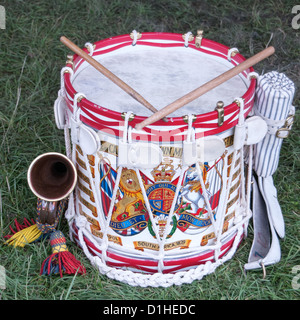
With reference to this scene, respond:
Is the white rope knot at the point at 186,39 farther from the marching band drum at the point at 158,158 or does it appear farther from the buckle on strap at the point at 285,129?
the buckle on strap at the point at 285,129

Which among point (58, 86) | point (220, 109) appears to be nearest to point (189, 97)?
point (220, 109)

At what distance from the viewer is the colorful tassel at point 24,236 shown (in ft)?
6.51

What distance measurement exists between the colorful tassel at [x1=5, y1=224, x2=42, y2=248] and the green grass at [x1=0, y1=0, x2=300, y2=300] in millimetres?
31

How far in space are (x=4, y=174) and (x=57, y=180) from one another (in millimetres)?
468

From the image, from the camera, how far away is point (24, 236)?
199 cm

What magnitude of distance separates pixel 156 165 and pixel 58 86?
1.41 meters

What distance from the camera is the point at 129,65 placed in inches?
74.8

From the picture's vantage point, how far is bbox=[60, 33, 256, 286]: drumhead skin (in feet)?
5.27

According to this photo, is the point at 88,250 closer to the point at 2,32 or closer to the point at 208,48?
the point at 208,48

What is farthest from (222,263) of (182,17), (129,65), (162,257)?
(182,17)

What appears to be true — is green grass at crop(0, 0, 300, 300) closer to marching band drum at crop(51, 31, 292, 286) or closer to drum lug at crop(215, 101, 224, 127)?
marching band drum at crop(51, 31, 292, 286)

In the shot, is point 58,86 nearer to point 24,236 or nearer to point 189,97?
point 24,236

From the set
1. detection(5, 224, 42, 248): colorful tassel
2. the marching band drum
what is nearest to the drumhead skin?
the marching band drum

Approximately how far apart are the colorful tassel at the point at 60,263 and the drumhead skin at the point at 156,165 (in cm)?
Result: 6
